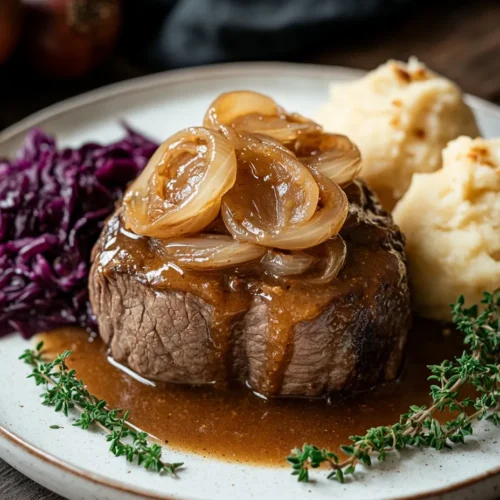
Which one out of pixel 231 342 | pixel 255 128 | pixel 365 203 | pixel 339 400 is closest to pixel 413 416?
pixel 339 400

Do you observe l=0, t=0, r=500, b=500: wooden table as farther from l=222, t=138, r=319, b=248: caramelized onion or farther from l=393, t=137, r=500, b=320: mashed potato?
l=222, t=138, r=319, b=248: caramelized onion

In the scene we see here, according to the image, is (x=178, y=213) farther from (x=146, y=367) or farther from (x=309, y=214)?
(x=146, y=367)

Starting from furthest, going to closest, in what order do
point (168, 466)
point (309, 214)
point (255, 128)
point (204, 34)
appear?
point (204, 34) < point (255, 128) < point (309, 214) < point (168, 466)

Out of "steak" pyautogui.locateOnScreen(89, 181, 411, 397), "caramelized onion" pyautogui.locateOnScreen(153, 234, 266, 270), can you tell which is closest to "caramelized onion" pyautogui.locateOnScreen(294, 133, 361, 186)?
"steak" pyautogui.locateOnScreen(89, 181, 411, 397)

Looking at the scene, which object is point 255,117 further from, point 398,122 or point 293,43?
point 293,43

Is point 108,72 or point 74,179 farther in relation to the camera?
point 108,72

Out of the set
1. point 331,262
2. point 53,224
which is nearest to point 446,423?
point 331,262
